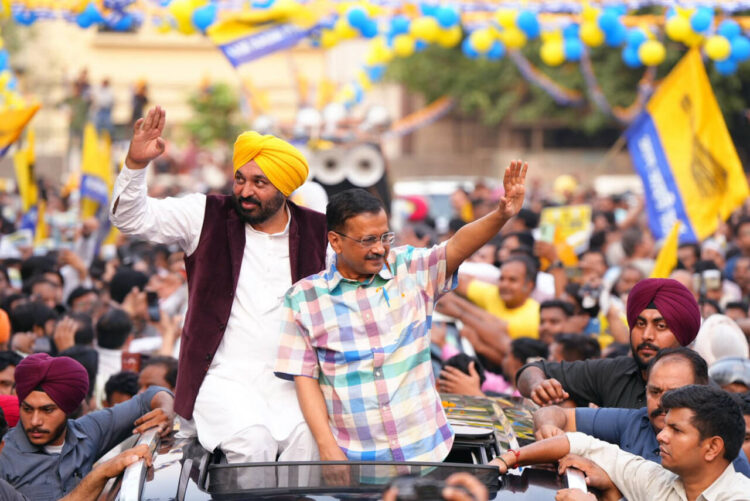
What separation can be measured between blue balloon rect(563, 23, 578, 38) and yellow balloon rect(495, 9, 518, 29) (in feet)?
2.55

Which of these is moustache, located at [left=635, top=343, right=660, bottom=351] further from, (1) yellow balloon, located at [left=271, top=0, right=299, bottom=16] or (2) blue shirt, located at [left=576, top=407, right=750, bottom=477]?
(1) yellow balloon, located at [left=271, top=0, right=299, bottom=16]

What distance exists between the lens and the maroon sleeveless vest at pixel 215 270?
4746 mm

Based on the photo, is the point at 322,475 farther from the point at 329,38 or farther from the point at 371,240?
the point at 329,38

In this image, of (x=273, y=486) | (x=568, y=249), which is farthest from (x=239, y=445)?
(x=568, y=249)

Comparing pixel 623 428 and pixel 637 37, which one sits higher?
pixel 637 37

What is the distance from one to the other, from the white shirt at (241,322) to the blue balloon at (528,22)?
12.4 meters

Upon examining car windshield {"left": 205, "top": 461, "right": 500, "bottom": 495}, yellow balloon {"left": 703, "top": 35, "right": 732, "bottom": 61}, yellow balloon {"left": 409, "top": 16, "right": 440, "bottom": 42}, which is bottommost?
car windshield {"left": 205, "top": 461, "right": 500, "bottom": 495}

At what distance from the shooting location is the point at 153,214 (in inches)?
189

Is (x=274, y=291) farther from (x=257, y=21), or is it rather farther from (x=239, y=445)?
(x=257, y=21)

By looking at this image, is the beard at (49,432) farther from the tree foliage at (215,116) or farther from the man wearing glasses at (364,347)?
the tree foliage at (215,116)

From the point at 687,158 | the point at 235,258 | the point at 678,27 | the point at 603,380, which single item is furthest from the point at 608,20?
the point at 235,258

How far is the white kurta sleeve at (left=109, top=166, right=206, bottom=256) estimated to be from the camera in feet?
15.5

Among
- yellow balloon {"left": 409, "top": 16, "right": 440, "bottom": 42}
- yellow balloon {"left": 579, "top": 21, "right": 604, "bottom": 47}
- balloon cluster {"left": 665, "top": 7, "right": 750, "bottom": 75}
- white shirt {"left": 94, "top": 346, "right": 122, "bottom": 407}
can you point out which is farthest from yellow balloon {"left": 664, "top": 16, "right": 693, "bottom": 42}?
white shirt {"left": 94, "top": 346, "right": 122, "bottom": 407}

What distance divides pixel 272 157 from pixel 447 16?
12558 mm
